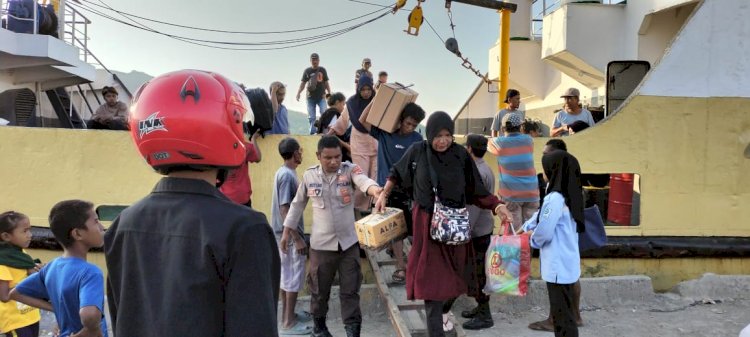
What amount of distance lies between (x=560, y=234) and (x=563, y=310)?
52 cm

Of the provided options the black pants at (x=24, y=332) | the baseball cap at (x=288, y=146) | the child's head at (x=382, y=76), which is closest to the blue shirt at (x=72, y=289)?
the black pants at (x=24, y=332)

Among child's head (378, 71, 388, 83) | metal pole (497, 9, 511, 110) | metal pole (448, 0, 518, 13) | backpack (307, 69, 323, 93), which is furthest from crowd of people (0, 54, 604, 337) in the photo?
child's head (378, 71, 388, 83)

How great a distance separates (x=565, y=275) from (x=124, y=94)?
11735 mm

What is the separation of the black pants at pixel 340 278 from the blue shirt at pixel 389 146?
841 mm

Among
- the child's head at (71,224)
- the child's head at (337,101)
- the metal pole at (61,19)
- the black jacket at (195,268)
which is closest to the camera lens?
the black jacket at (195,268)

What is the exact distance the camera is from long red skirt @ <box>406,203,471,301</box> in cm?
364

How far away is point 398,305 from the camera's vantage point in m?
4.41

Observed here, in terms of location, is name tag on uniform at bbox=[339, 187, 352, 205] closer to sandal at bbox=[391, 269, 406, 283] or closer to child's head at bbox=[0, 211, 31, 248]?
sandal at bbox=[391, 269, 406, 283]

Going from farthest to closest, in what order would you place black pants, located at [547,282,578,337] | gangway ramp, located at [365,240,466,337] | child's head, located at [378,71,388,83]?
child's head, located at [378,71,388,83]
gangway ramp, located at [365,240,466,337]
black pants, located at [547,282,578,337]

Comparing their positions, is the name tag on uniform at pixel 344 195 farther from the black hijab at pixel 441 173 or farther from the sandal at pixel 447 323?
the sandal at pixel 447 323

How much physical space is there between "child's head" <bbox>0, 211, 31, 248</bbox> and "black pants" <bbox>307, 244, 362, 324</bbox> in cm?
193

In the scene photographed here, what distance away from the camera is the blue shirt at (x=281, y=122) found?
19.4 ft

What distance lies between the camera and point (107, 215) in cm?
550

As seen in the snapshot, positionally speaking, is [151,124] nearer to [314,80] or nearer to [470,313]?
[470,313]
